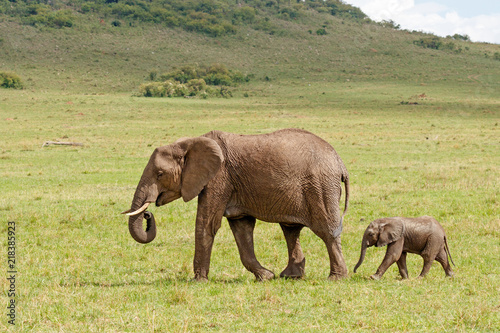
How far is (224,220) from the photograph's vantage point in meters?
15.7

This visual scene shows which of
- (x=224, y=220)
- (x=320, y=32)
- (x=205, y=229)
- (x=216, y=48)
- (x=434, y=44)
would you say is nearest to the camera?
(x=205, y=229)

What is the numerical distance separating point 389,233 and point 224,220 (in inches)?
268

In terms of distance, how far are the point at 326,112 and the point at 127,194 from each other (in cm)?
3852

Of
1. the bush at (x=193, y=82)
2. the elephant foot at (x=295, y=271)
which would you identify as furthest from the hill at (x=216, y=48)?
the elephant foot at (x=295, y=271)

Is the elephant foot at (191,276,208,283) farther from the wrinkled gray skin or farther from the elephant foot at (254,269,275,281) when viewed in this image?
the elephant foot at (254,269,275,281)

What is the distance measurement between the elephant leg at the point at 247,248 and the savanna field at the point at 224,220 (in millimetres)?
254

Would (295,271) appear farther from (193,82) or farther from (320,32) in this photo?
(320,32)

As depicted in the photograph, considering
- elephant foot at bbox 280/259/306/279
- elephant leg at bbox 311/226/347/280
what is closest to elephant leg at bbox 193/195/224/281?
elephant foot at bbox 280/259/306/279

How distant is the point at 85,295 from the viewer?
8.35m

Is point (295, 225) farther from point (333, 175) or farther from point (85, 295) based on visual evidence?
point (85, 295)

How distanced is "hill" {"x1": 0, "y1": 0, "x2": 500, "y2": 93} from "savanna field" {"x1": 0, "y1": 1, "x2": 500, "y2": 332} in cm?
460

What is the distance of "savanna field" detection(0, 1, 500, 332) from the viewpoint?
290 inches

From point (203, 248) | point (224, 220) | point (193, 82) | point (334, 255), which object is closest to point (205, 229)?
point (203, 248)

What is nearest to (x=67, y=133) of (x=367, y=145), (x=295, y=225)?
(x=367, y=145)
